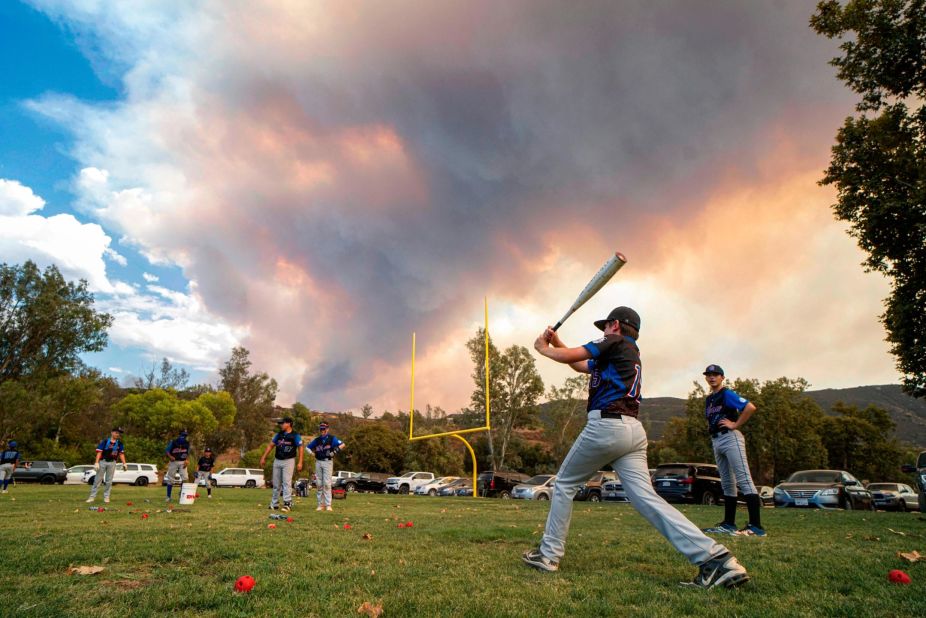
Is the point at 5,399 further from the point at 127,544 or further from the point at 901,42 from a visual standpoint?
the point at 901,42

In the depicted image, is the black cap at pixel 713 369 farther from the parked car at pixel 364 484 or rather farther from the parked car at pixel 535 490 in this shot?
the parked car at pixel 364 484

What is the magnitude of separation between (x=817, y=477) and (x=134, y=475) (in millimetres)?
42609

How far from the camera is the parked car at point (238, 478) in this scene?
1706 inches

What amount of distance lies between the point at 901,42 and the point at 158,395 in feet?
193

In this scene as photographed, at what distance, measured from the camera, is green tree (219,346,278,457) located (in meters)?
79.6

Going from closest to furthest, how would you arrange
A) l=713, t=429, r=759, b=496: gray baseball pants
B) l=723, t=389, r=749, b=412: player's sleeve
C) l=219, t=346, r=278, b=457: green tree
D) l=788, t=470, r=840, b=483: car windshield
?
l=713, t=429, r=759, b=496: gray baseball pants, l=723, t=389, r=749, b=412: player's sleeve, l=788, t=470, r=840, b=483: car windshield, l=219, t=346, r=278, b=457: green tree

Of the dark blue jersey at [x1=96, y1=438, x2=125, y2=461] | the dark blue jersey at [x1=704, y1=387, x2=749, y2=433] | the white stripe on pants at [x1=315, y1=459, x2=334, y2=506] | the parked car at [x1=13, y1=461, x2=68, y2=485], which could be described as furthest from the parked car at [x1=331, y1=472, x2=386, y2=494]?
the dark blue jersey at [x1=704, y1=387, x2=749, y2=433]

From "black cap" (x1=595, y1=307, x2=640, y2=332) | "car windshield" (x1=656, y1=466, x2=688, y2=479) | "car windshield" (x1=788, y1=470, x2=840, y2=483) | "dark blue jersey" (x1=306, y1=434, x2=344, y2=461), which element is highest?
"black cap" (x1=595, y1=307, x2=640, y2=332)

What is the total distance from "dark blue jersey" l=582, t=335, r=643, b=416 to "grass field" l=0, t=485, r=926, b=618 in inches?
53.6

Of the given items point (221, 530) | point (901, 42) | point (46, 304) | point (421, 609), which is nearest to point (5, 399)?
point (46, 304)

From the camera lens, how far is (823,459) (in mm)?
56812

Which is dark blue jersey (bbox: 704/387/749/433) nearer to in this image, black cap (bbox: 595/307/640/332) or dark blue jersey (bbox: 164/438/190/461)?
black cap (bbox: 595/307/640/332)

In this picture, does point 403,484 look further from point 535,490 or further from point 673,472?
point 673,472

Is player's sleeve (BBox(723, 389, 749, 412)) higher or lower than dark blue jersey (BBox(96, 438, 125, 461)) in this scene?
higher
